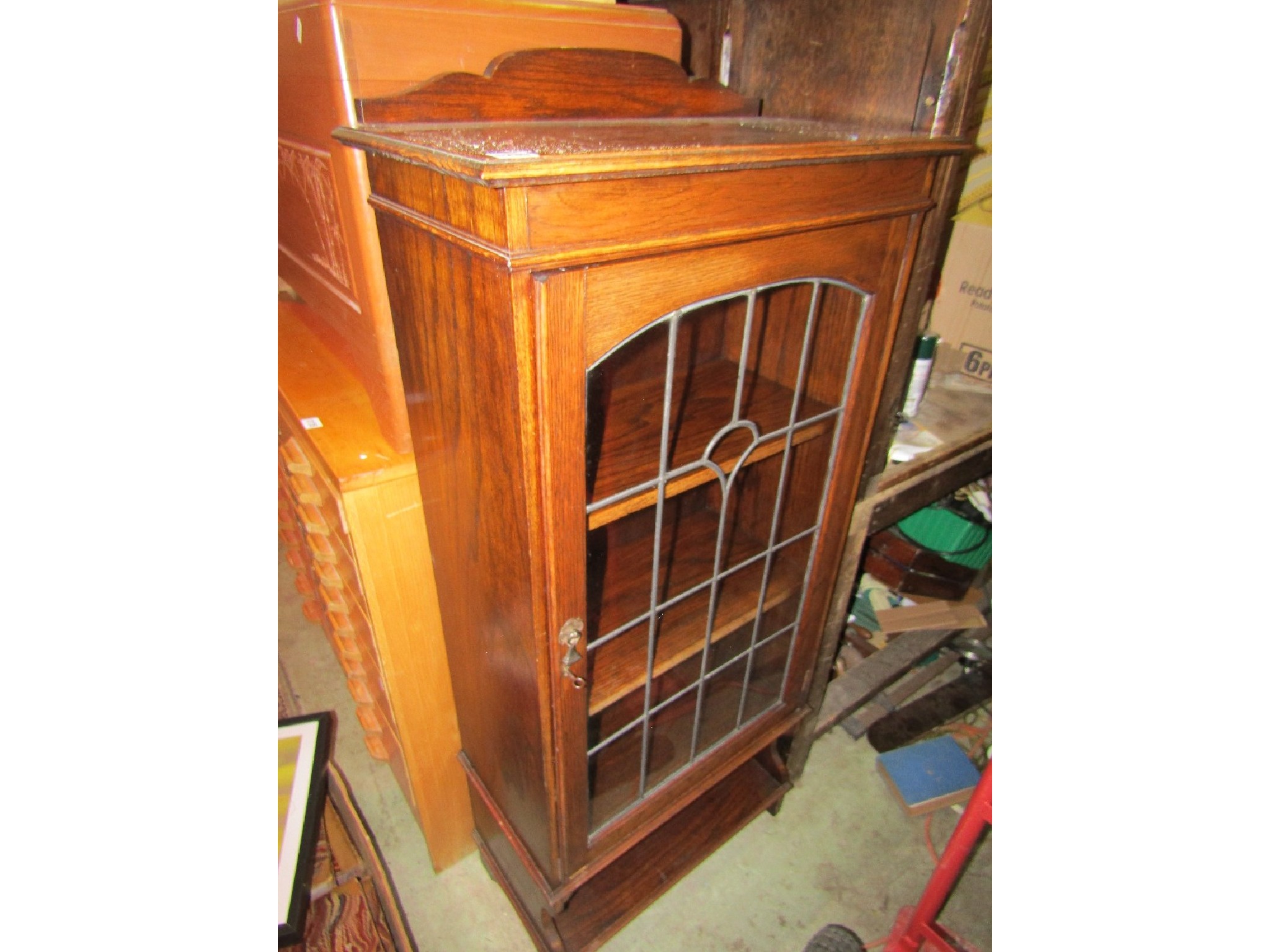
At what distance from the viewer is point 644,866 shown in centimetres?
144

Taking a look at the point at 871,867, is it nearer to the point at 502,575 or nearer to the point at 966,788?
the point at 966,788

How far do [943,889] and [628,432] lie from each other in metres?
1.16

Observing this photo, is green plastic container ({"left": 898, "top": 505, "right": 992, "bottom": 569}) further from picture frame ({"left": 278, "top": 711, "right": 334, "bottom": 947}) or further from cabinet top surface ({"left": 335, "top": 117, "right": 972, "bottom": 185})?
picture frame ({"left": 278, "top": 711, "right": 334, "bottom": 947})

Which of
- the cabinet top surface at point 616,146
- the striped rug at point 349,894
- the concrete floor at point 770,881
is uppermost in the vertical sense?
the cabinet top surface at point 616,146

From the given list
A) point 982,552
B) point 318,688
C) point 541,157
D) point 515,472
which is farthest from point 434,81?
point 982,552

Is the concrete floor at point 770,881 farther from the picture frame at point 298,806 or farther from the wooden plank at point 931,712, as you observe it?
the picture frame at point 298,806

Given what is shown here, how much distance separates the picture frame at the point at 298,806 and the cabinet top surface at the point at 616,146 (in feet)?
4.17

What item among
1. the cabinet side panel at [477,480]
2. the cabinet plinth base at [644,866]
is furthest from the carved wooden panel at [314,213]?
the cabinet plinth base at [644,866]

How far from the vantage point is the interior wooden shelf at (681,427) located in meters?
0.85

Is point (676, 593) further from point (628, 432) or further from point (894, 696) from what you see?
point (894, 696)

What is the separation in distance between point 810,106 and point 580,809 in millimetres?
1196

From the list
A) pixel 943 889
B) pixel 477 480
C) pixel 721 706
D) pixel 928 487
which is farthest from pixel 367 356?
pixel 943 889

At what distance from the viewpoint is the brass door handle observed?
0.84m

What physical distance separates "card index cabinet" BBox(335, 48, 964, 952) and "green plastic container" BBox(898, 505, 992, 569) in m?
0.85
